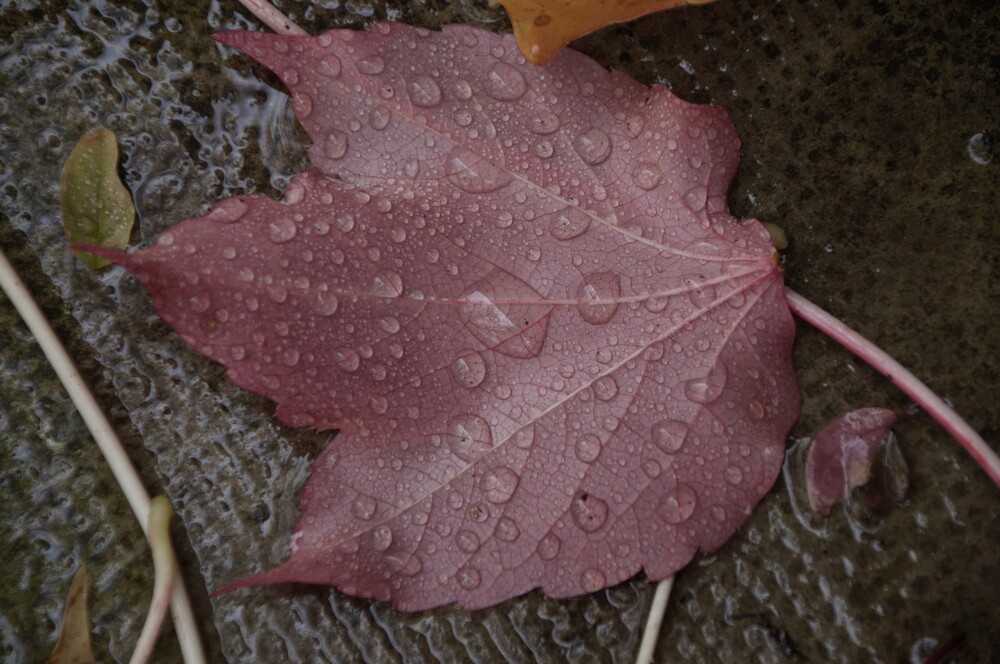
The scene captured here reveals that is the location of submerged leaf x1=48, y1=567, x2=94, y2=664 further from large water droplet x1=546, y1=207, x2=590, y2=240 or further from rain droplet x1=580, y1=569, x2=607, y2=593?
large water droplet x1=546, y1=207, x2=590, y2=240

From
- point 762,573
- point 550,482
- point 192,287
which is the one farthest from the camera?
point 762,573

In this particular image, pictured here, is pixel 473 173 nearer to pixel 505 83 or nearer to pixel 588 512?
pixel 505 83

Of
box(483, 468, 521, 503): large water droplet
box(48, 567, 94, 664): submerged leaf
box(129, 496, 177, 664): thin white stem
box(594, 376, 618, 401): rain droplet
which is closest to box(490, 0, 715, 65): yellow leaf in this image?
box(594, 376, 618, 401): rain droplet

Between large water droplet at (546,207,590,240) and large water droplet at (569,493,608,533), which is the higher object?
large water droplet at (546,207,590,240)

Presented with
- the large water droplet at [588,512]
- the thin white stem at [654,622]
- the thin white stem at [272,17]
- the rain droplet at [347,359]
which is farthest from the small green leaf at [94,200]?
the thin white stem at [654,622]

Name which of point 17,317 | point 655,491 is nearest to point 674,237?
point 655,491

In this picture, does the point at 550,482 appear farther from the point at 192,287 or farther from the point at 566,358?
the point at 192,287

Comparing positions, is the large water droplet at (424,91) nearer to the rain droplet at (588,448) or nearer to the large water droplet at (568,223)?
the large water droplet at (568,223)
